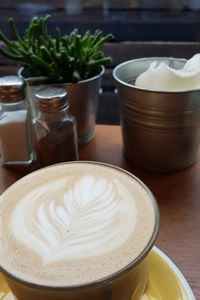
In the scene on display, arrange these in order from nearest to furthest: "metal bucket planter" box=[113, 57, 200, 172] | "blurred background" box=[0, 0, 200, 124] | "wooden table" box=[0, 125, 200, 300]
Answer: "wooden table" box=[0, 125, 200, 300]
"metal bucket planter" box=[113, 57, 200, 172]
"blurred background" box=[0, 0, 200, 124]

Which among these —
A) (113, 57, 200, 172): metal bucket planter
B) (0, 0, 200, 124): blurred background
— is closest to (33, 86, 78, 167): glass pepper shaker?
(113, 57, 200, 172): metal bucket planter

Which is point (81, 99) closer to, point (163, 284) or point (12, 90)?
point (12, 90)

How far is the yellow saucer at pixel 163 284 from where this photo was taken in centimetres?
49

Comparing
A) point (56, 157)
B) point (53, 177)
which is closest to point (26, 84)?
point (56, 157)

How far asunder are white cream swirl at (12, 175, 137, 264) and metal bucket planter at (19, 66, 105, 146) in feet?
0.89

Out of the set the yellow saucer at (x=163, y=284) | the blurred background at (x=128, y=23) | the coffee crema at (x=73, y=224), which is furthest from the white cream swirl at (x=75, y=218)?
the blurred background at (x=128, y=23)

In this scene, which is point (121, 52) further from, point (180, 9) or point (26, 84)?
point (26, 84)

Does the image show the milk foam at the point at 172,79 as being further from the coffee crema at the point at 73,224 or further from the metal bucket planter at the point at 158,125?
the coffee crema at the point at 73,224

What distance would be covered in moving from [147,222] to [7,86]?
41cm

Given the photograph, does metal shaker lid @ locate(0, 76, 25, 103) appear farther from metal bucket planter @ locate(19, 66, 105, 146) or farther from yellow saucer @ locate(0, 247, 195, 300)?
yellow saucer @ locate(0, 247, 195, 300)

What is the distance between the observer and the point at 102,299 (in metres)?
0.39

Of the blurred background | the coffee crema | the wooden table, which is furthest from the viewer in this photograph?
the blurred background

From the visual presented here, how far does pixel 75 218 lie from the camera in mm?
454

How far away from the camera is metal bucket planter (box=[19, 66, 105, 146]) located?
741 mm
